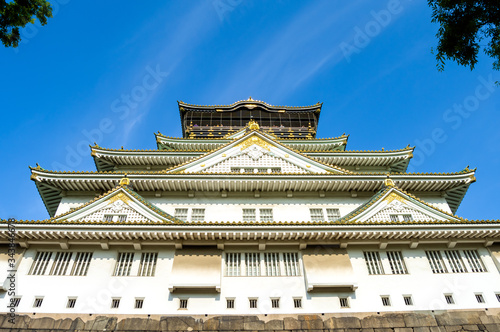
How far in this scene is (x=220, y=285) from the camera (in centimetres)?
1422

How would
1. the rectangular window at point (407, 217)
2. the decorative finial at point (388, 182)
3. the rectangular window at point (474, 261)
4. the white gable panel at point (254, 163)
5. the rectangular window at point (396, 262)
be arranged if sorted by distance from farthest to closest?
the white gable panel at point (254, 163) < the decorative finial at point (388, 182) < the rectangular window at point (407, 217) < the rectangular window at point (474, 261) < the rectangular window at point (396, 262)

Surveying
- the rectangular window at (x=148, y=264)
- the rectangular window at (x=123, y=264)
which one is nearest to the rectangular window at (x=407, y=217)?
the rectangular window at (x=148, y=264)

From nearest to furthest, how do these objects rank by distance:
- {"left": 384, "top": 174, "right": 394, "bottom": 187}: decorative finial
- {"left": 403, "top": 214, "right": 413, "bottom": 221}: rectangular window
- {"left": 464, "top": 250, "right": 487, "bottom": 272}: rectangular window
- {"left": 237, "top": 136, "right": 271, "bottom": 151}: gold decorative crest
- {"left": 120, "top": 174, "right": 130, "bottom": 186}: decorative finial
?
{"left": 464, "top": 250, "right": 487, "bottom": 272}: rectangular window < {"left": 403, "top": 214, "right": 413, "bottom": 221}: rectangular window < {"left": 120, "top": 174, "right": 130, "bottom": 186}: decorative finial < {"left": 384, "top": 174, "right": 394, "bottom": 187}: decorative finial < {"left": 237, "top": 136, "right": 271, "bottom": 151}: gold decorative crest

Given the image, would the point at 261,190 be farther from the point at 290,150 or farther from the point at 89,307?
the point at 89,307

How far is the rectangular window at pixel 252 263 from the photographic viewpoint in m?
15.0

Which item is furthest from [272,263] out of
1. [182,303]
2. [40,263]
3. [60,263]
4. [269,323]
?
[40,263]

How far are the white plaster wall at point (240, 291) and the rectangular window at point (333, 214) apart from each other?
4.26 meters

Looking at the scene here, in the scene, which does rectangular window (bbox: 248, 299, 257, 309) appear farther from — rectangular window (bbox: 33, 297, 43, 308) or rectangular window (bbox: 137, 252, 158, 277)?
rectangular window (bbox: 33, 297, 43, 308)

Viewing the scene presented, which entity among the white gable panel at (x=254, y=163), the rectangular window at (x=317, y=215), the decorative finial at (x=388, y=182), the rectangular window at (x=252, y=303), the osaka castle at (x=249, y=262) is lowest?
the rectangular window at (x=252, y=303)

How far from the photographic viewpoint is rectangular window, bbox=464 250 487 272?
50.0 ft

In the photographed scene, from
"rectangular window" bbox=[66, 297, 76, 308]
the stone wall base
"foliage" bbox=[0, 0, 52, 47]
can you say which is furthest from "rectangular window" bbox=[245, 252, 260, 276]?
"foliage" bbox=[0, 0, 52, 47]

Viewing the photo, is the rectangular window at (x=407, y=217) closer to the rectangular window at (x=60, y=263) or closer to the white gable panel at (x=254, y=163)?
the white gable panel at (x=254, y=163)

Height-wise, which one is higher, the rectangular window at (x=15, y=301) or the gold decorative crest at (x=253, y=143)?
the gold decorative crest at (x=253, y=143)

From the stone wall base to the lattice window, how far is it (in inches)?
80.2
